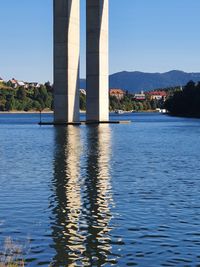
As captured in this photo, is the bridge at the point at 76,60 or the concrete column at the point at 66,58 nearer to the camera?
the concrete column at the point at 66,58

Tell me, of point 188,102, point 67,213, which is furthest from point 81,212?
point 188,102

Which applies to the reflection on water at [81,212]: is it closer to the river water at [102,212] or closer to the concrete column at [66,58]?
the river water at [102,212]

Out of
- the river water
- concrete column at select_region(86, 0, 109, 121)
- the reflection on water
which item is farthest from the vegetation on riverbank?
the reflection on water

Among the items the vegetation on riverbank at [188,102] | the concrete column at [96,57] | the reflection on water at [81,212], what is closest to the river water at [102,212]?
the reflection on water at [81,212]

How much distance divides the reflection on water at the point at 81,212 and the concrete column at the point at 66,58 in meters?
49.2

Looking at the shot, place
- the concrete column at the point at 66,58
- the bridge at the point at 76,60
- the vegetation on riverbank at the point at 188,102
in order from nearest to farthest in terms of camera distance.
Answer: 1. the concrete column at the point at 66,58
2. the bridge at the point at 76,60
3. the vegetation on riverbank at the point at 188,102

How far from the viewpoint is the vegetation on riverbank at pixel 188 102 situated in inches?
5901

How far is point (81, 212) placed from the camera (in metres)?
16.9

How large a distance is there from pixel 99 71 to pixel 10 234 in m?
73.2

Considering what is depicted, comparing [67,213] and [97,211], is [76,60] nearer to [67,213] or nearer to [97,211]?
[97,211]

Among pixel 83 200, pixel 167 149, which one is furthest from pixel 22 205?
pixel 167 149

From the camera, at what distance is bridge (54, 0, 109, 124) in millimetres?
79875

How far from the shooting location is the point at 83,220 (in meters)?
15.7

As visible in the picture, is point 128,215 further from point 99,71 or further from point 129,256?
point 99,71
